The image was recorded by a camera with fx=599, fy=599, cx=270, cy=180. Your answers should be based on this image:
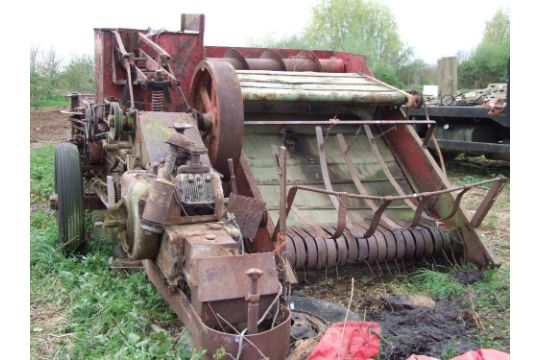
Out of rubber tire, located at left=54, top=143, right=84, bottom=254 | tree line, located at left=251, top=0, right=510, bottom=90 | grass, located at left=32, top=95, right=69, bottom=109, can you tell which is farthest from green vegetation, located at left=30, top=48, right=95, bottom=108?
rubber tire, located at left=54, top=143, right=84, bottom=254

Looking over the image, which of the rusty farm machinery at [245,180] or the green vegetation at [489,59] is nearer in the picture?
the rusty farm machinery at [245,180]

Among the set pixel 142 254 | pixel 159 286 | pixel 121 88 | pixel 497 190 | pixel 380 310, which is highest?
pixel 121 88

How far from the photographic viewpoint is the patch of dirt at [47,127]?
39.5 feet

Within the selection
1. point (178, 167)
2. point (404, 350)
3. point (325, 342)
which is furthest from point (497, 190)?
point (178, 167)

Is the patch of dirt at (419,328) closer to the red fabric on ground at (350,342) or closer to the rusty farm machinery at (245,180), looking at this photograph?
the red fabric on ground at (350,342)

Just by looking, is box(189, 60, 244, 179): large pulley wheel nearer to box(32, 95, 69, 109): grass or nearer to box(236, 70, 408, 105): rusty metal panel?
box(236, 70, 408, 105): rusty metal panel

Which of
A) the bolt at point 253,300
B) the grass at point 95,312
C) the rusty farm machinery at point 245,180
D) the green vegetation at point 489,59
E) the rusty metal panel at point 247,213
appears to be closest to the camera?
the bolt at point 253,300

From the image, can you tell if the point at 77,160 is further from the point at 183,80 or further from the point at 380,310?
the point at 380,310

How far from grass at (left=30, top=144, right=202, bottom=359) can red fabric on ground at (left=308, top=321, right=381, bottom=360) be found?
0.55 m

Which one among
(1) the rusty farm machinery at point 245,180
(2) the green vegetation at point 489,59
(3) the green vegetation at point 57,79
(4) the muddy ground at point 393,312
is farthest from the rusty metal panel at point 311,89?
(3) the green vegetation at point 57,79

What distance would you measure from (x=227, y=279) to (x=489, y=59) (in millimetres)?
7412

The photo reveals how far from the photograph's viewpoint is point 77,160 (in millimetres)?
4660

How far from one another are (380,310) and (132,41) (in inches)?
110

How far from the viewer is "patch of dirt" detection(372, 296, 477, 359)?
303 centimetres
